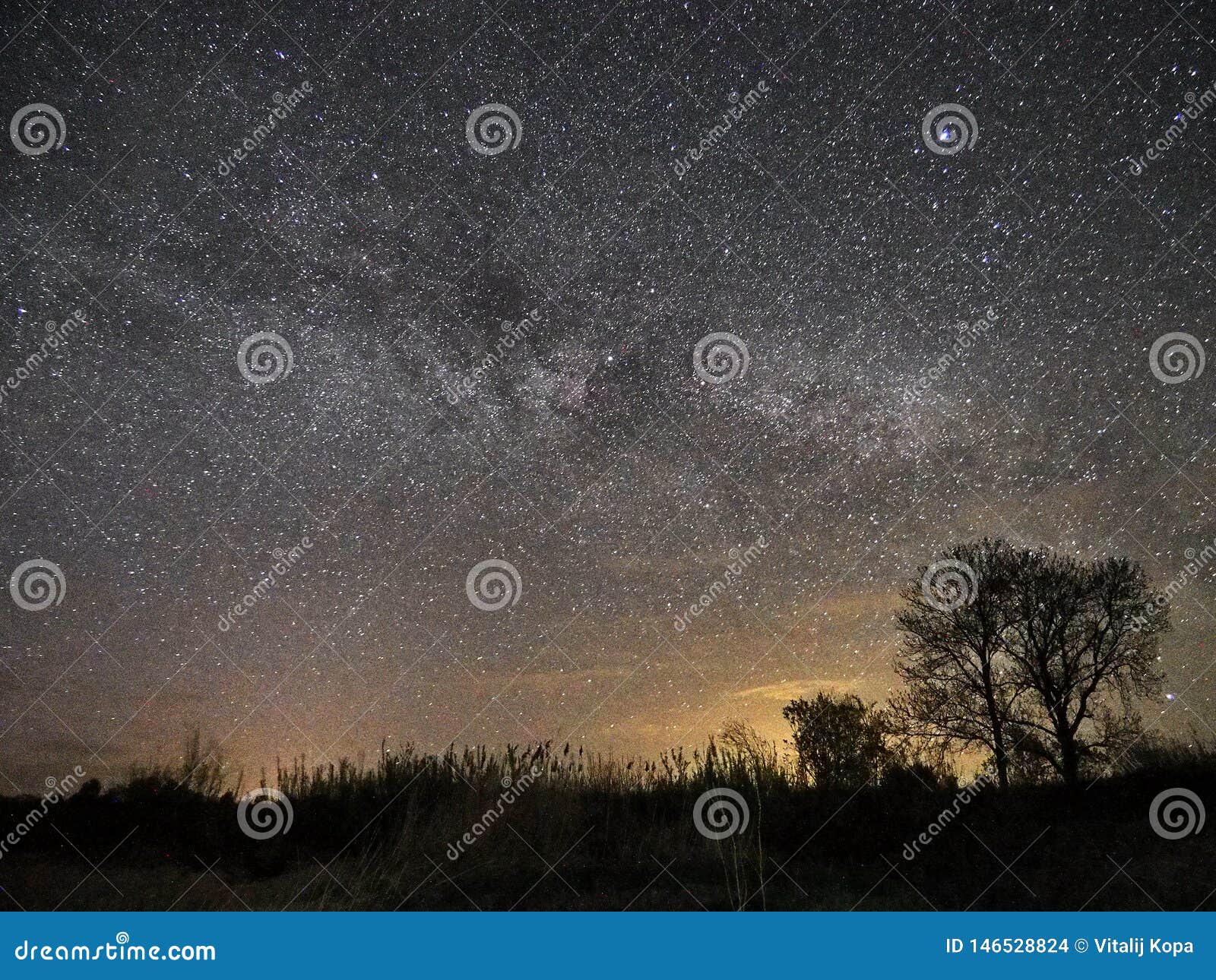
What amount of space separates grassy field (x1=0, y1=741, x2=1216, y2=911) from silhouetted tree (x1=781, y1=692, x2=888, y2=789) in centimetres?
28

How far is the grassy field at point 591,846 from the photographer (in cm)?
707

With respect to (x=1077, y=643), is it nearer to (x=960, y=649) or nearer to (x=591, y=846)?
(x=960, y=649)

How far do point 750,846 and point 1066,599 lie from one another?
6.67m

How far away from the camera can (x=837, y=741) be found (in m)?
9.57

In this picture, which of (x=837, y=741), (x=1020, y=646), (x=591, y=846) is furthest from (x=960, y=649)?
(x=591, y=846)

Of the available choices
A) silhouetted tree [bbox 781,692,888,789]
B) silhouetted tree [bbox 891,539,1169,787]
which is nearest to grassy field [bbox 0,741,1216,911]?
silhouetted tree [bbox 781,692,888,789]

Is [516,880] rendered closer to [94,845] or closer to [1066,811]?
[94,845]

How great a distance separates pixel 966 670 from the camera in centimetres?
1187

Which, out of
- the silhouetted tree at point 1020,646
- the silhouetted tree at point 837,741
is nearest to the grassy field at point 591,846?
the silhouetted tree at point 837,741

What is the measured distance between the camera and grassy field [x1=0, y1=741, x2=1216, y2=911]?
7.07 m

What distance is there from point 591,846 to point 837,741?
11.1ft

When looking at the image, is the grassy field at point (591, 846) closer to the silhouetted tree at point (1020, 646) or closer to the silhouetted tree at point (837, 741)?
the silhouetted tree at point (837, 741)

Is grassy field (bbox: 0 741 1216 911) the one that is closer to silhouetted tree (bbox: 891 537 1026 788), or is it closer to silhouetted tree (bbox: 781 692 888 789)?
silhouetted tree (bbox: 781 692 888 789)
